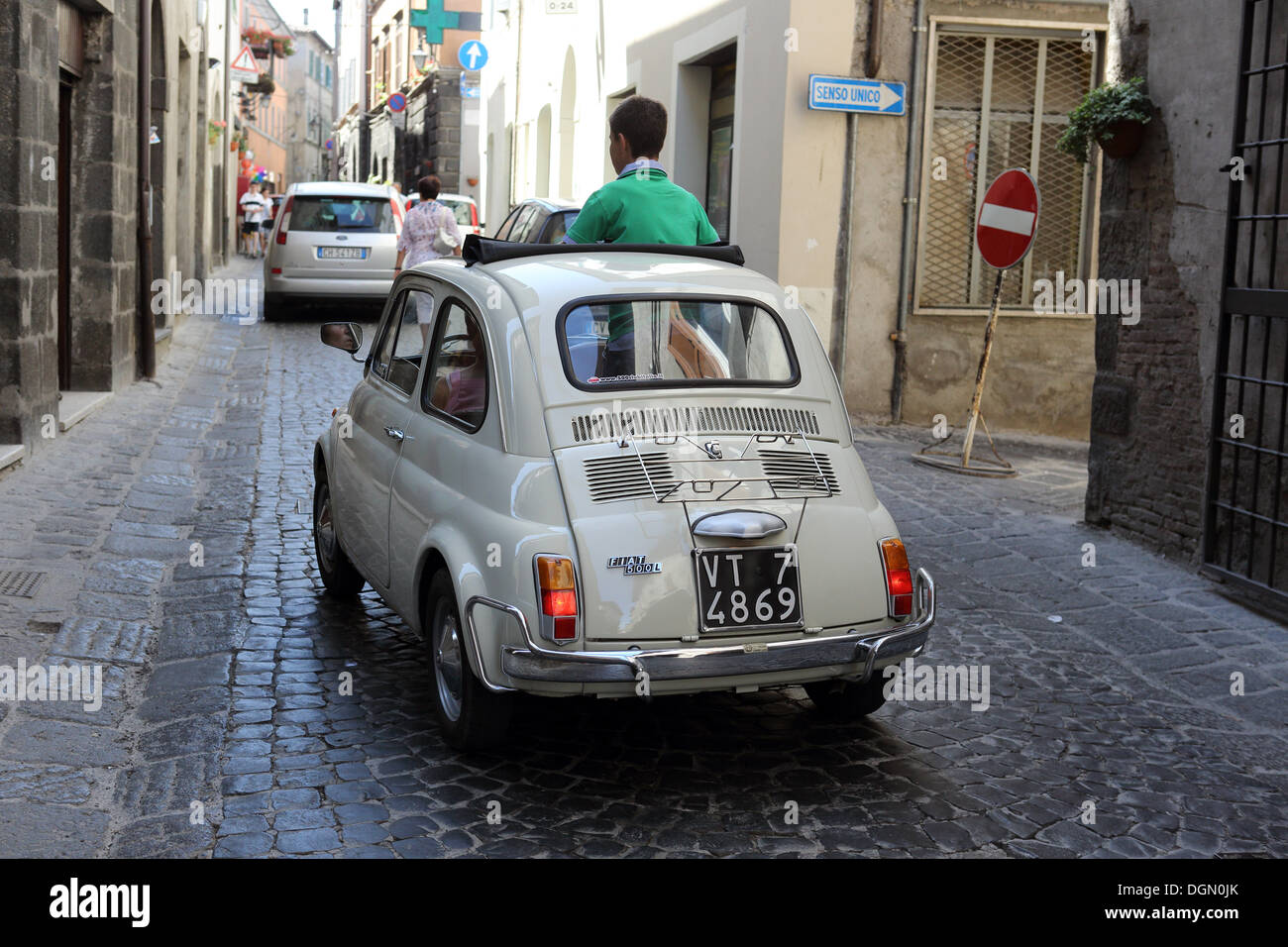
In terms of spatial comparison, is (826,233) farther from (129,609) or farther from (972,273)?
(129,609)

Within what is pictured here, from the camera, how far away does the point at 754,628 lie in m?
4.41

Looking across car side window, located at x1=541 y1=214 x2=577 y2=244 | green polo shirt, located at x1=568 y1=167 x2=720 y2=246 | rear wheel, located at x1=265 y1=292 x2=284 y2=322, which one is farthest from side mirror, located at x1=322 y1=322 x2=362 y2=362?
rear wheel, located at x1=265 y1=292 x2=284 y2=322

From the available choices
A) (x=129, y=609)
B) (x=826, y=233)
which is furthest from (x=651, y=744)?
(x=826, y=233)

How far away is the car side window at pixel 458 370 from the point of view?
16.2 feet

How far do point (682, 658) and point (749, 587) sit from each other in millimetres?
328

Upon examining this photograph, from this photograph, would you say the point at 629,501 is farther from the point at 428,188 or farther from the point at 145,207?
the point at 428,188

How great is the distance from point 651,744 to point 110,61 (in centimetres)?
912

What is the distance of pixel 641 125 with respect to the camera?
21.6 feet

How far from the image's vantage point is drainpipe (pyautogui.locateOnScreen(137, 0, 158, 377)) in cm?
1317

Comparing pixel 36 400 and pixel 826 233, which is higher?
pixel 826 233

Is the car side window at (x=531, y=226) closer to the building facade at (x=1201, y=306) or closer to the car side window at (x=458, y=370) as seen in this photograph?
the building facade at (x=1201, y=306)

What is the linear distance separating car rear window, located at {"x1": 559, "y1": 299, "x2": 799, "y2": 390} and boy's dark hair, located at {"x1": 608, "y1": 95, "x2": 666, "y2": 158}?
1833 mm

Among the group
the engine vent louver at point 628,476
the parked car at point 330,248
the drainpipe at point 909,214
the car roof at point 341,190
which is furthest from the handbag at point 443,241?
the engine vent louver at point 628,476
